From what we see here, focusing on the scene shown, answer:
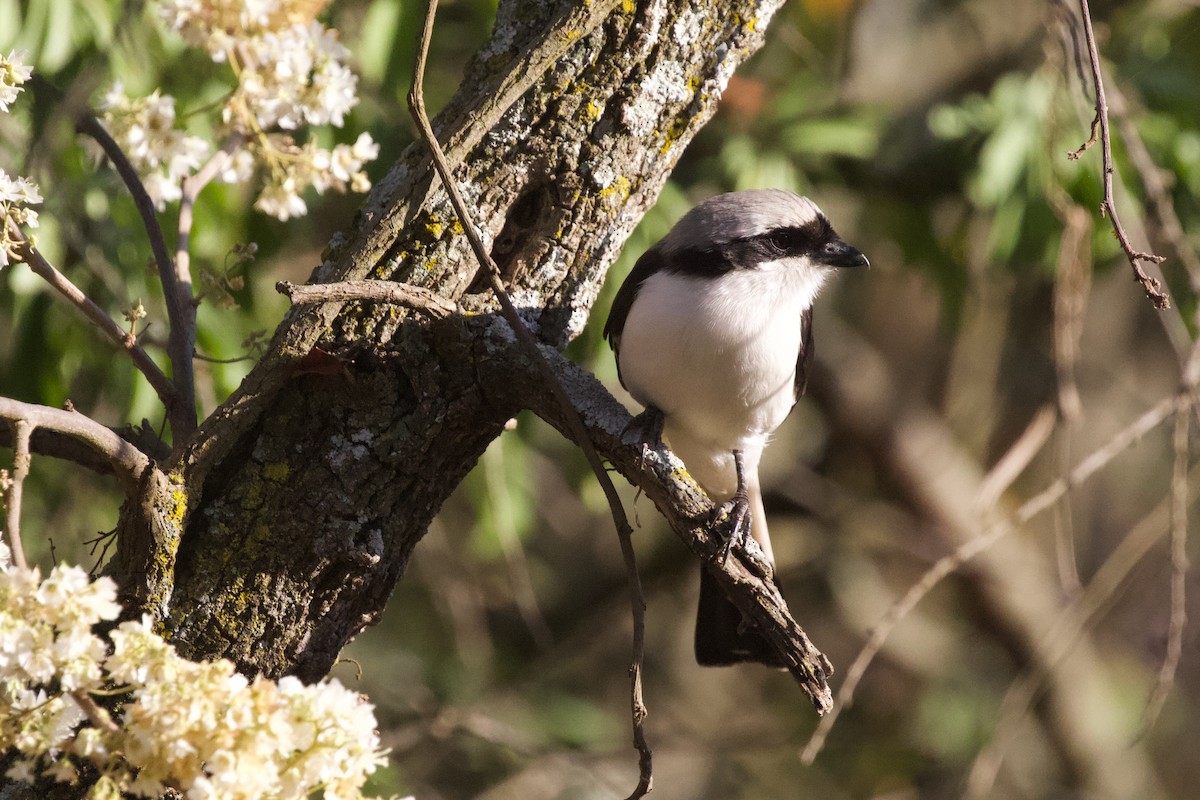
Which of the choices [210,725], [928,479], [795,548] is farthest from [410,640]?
[210,725]

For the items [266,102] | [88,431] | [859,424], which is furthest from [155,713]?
[859,424]

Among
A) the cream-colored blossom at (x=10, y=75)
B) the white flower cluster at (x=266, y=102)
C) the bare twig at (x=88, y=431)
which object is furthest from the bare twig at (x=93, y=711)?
the white flower cluster at (x=266, y=102)

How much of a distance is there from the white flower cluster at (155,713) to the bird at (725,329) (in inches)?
60.0

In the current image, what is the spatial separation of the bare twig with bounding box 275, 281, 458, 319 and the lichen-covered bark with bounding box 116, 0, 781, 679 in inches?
2.2

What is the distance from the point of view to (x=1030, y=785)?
8.21 metres

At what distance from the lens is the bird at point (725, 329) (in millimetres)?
2969

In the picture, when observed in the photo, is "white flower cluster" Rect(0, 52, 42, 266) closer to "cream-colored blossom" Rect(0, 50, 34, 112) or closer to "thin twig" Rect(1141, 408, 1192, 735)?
"cream-colored blossom" Rect(0, 50, 34, 112)

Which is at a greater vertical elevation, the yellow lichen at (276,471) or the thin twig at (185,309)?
the thin twig at (185,309)

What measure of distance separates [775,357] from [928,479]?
4.54 m

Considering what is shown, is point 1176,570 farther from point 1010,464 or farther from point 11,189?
point 11,189

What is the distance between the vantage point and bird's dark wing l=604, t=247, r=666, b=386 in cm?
313

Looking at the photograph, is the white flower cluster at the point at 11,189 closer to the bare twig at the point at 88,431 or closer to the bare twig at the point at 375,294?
the bare twig at the point at 88,431

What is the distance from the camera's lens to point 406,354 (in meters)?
2.16

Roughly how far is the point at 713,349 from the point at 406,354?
3.36 feet
